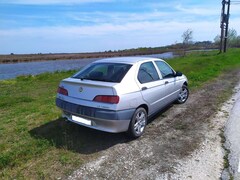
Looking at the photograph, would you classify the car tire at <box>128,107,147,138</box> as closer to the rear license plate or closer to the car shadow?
the car shadow

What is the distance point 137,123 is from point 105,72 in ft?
4.07

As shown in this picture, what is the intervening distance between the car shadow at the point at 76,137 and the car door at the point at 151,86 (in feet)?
3.13

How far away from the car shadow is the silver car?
377 millimetres

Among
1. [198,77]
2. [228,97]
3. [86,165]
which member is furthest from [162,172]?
[198,77]

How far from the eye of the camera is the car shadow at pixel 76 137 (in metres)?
4.50

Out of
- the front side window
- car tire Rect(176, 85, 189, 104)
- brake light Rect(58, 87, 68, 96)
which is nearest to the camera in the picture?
brake light Rect(58, 87, 68, 96)

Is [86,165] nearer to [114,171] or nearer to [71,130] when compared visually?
[114,171]

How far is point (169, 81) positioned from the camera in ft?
20.7

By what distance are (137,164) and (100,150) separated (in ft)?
2.68

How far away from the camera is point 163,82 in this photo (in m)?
5.92

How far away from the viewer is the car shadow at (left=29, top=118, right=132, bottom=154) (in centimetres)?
450

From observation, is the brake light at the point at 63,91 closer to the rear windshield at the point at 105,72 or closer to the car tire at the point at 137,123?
the rear windshield at the point at 105,72

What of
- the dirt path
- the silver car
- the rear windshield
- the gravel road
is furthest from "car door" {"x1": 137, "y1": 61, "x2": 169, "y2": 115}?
the gravel road

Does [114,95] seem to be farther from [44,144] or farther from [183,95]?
[183,95]
